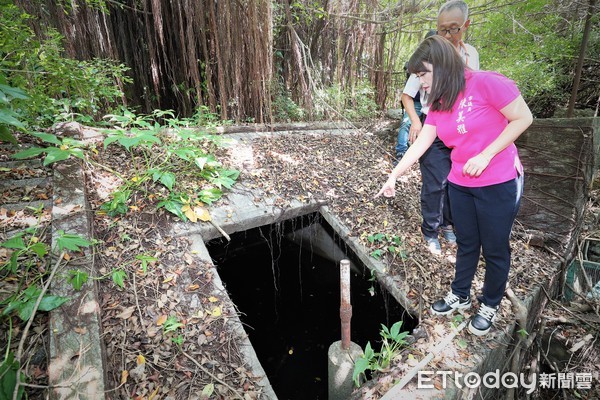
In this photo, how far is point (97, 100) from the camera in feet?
11.2

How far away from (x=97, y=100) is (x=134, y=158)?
51.2 inches

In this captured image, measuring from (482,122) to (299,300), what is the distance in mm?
3082

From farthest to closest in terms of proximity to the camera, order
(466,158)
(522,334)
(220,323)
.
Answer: (522,334), (220,323), (466,158)

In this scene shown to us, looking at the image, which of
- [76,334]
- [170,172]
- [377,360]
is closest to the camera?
[76,334]

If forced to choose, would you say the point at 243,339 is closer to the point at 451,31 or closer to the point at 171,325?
the point at 171,325

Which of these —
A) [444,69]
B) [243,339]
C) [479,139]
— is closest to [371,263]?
[243,339]

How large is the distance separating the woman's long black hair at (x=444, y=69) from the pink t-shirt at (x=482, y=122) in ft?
0.16

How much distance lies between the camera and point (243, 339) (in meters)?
1.92

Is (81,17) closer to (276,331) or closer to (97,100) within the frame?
(97,100)

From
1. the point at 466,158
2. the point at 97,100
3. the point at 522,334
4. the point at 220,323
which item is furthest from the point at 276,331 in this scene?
the point at 97,100

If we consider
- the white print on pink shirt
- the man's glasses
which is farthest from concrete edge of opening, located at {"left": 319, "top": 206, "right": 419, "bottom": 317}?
the man's glasses

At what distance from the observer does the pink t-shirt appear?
146 centimetres

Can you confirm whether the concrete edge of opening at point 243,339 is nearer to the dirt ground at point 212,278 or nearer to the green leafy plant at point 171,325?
the dirt ground at point 212,278

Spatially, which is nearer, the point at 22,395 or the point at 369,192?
the point at 22,395
